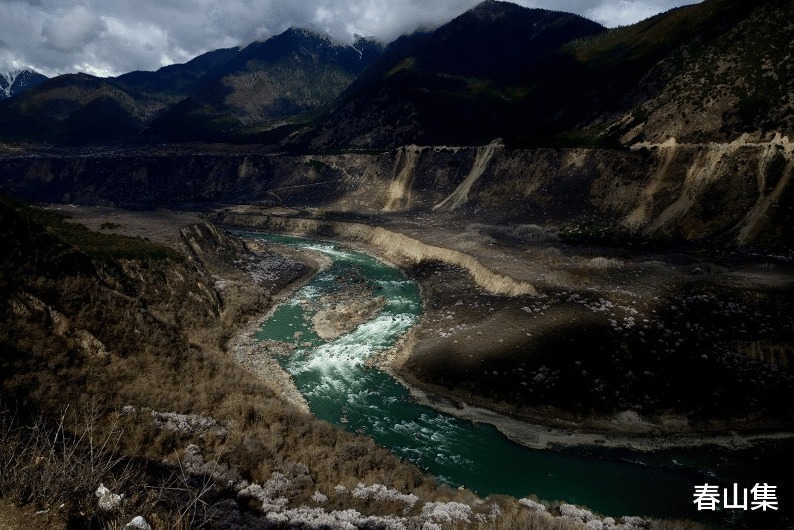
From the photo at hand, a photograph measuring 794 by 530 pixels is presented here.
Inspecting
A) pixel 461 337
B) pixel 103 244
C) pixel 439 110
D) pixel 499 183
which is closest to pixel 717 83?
pixel 499 183

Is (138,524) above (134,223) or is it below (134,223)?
below

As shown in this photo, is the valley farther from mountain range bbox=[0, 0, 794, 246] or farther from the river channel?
mountain range bbox=[0, 0, 794, 246]

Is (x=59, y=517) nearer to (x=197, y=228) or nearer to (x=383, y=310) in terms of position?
(x=383, y=310)

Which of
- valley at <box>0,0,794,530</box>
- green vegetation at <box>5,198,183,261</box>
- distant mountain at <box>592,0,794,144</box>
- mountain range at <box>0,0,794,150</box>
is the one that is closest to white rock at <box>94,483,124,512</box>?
valley at <box>0,0,794,530</box>

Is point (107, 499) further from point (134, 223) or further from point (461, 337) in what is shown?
point (134, 223)

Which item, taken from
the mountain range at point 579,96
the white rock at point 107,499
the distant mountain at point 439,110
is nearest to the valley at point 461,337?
the white rock at point 107,499

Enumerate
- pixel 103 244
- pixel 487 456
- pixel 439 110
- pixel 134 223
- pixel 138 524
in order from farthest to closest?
pixel 439 110
pixel 134 223
pixel 103 244
pixel 487 456
pixel 138 524

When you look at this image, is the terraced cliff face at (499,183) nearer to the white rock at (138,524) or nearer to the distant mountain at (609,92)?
the distant mountain at (609,92)
